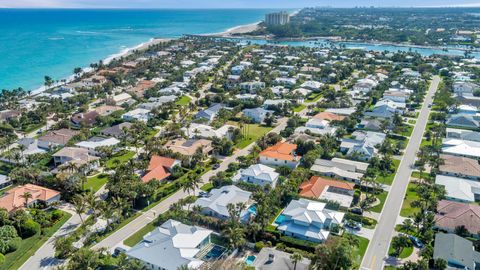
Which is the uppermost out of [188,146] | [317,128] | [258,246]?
[188,146]

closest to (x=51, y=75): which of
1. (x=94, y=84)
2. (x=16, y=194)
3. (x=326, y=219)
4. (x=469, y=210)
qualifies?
(x=94, y=84)

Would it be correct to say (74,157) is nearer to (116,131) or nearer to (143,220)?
(116,131)

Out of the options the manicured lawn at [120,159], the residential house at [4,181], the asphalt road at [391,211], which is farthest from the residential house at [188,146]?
the asphalt road at [391,211]

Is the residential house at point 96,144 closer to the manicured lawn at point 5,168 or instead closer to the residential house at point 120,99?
the manicured lawn at point 5,168

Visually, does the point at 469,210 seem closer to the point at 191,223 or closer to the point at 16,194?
the point at 191,223

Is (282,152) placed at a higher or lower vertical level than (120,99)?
lower

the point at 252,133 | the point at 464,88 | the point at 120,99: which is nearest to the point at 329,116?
the point at 252,133

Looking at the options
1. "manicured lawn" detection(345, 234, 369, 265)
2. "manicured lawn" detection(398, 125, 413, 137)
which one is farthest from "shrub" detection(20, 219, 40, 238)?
"manicured lawn" detection(398, 125, 413, 137)
